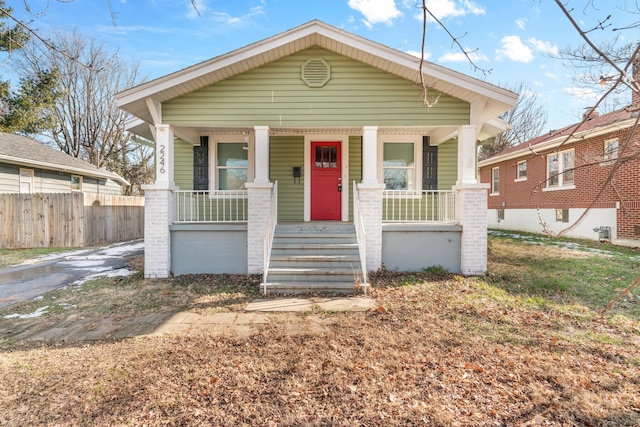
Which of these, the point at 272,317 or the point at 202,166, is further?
the point at 202,166

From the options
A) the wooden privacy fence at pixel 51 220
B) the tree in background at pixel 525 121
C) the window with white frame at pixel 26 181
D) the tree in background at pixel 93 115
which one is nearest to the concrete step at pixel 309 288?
the wooden privacy fence at pixel 51 220

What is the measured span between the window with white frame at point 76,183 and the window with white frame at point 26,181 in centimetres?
231

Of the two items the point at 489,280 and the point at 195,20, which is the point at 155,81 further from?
the point at 489,280

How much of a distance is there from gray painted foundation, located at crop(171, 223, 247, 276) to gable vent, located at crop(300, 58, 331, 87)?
3.42 meters

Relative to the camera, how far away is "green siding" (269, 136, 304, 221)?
8320 millimetres

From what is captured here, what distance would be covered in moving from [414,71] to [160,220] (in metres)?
6.09

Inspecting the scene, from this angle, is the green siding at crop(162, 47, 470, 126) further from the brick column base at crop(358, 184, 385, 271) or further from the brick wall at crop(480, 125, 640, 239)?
the brick wall at crop(480, 125, 640, 239)

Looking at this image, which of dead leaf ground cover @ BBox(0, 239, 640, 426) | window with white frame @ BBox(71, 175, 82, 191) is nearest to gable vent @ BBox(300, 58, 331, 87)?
dead leaf ground cover @ BBox(0, 239, 640, 426)

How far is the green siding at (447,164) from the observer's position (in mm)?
8273

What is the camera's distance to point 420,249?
21.7 ft

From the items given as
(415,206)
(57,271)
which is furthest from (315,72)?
(57,271)

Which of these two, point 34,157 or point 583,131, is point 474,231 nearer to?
point 583,131

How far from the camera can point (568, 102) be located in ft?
18.1

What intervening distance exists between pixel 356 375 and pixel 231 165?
6625 millimetres
